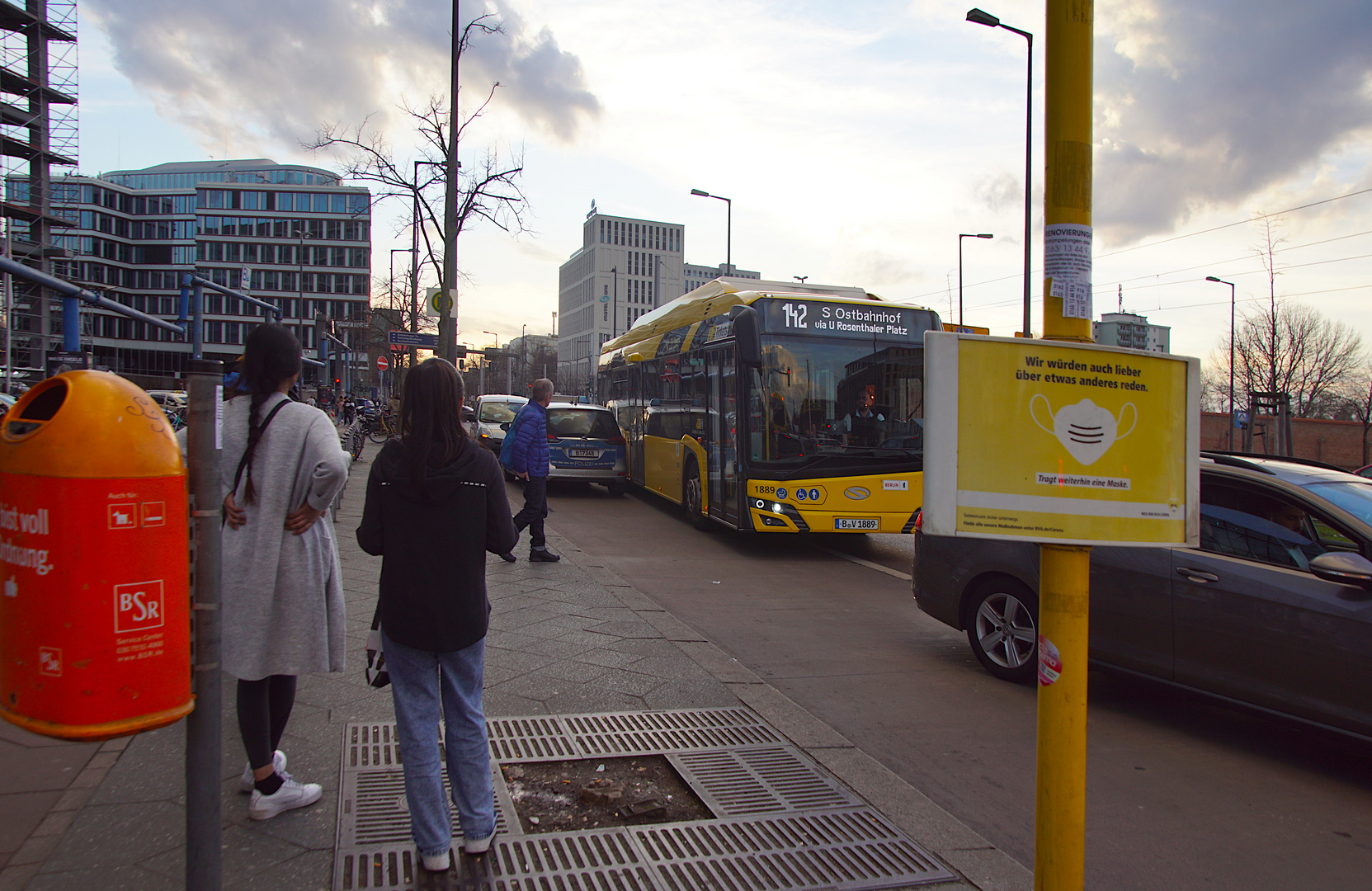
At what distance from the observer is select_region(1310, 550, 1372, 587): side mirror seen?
4.06 meters

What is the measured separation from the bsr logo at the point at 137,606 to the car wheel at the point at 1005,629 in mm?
4872

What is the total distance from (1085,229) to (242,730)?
10.6 feet

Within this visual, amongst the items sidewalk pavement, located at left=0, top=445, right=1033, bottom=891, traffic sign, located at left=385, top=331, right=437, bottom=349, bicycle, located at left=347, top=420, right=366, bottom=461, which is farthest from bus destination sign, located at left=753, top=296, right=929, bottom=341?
bicycle, located at left=347, top=420, right=366, bottom=461

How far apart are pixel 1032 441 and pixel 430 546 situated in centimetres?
189

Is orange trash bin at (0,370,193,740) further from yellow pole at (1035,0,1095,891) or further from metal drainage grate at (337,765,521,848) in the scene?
yellow pole at (1035,0,1095,891)

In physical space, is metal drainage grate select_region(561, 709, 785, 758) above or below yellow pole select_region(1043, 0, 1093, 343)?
below

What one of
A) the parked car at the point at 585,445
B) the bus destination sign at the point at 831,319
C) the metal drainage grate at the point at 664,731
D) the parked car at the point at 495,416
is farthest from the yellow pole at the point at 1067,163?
the parked car at the point at 495,416

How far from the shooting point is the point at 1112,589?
5078mm

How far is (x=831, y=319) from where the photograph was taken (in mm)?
10211

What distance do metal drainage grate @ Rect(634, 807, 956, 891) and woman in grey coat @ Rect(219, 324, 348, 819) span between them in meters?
1.41

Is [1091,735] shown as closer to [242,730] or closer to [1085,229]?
[1085,229]

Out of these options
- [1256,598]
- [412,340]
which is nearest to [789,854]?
[1256,598]

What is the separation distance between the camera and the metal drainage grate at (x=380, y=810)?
3.16 m

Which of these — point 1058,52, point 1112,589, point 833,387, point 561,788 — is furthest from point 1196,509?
point 833,387
